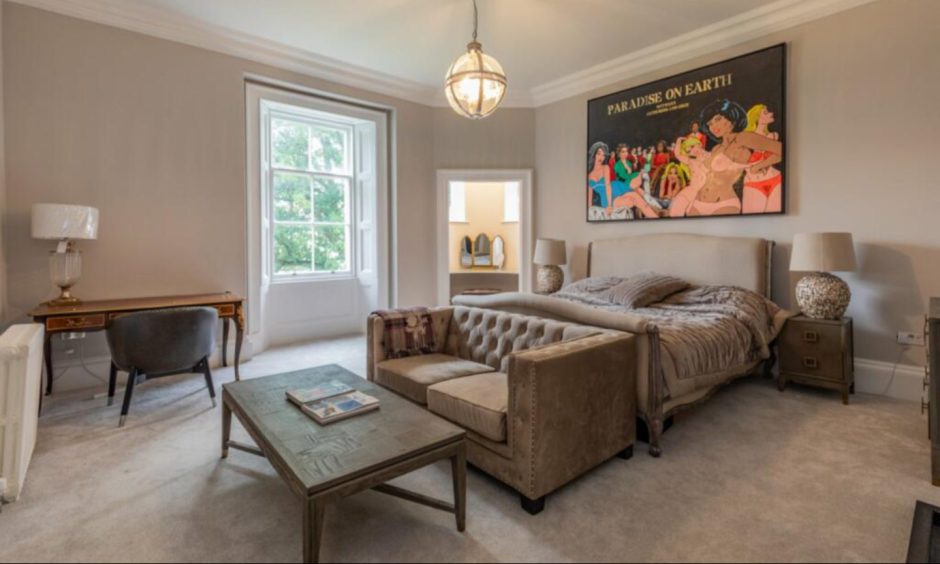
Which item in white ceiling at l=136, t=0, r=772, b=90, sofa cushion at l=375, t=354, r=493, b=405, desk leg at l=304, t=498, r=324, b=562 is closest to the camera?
desk leg at l=304, t=498, r=324, b=562

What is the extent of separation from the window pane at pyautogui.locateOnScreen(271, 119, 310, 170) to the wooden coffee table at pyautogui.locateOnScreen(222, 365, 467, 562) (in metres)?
3.73

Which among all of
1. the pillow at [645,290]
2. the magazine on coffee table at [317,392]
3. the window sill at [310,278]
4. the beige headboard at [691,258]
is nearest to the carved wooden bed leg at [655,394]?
the pillow at [645,290]

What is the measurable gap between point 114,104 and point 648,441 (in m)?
4.68

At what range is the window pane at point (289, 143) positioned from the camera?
5230 millimetres

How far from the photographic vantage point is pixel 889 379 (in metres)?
3.35

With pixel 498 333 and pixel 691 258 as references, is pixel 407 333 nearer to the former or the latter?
pixel 498 333

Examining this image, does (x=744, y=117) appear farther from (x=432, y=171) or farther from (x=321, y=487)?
(x=321, y=487)

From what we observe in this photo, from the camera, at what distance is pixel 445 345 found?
127 inches

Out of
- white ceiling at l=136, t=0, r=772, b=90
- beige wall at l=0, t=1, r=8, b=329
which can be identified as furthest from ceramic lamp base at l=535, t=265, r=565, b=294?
beige wall at l=0, t=1, r=8, b=329

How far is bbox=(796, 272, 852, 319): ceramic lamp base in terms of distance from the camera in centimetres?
324

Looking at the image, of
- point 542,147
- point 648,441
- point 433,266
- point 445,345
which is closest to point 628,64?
point 542,147

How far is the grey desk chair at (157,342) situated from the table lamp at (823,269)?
4.21 metres

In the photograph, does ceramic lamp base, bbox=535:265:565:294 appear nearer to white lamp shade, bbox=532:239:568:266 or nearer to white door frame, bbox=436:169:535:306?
white lamp shade, bbox=532:239:568:266

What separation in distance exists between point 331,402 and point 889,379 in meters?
3.94
